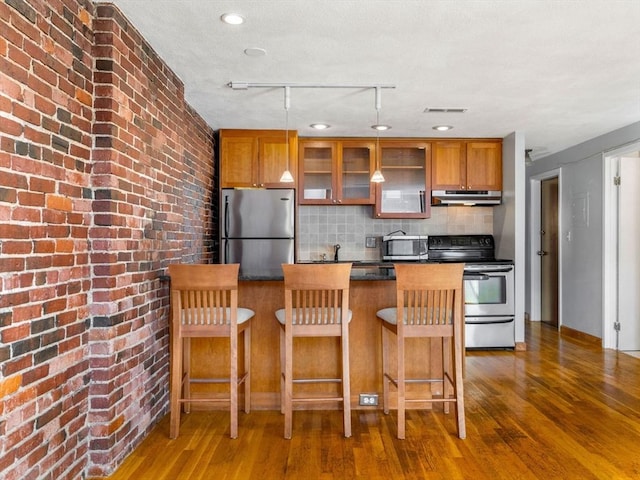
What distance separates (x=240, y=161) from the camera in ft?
15.7

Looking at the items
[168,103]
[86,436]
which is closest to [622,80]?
[168,103]

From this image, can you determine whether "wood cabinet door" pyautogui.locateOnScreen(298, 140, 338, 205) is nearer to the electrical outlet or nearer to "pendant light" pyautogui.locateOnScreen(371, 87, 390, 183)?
"pendant light" pyautogui.locateOnScreen(371, 87, 390, 183)

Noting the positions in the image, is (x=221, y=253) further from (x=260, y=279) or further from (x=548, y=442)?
(x=548, y=442)

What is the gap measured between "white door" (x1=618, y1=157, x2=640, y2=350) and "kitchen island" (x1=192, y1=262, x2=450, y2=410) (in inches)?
115

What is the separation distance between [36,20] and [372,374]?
2.67 meters

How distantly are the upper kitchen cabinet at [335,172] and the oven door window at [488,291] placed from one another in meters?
1.45

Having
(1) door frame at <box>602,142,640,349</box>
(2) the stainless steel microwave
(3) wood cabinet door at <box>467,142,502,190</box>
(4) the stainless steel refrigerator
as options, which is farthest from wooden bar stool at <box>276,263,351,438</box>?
(1) door frame at <box>602,142,640,349</box>

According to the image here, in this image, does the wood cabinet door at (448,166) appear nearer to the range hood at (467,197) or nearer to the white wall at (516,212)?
the range hood at (467,197)

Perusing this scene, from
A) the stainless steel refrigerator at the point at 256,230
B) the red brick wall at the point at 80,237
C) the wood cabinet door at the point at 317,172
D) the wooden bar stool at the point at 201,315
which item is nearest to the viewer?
the red brick wall at the point at 80,237

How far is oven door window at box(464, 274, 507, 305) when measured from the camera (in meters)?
4.71

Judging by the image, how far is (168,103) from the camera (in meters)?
3.09

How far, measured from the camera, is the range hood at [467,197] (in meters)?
5.06

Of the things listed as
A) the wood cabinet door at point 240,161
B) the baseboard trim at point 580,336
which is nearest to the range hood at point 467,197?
the baseboard trim at point 580,336

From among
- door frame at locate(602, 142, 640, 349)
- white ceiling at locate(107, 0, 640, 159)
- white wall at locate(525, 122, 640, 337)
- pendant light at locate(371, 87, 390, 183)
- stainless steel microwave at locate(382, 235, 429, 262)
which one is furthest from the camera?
stainless steel microwave at locate(382, 235, 429, 262)
